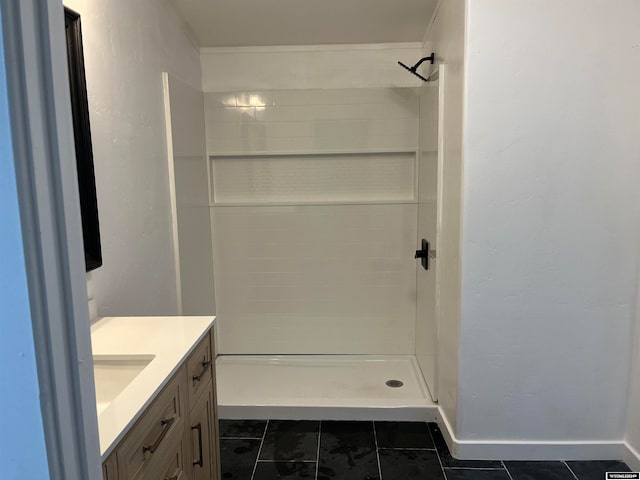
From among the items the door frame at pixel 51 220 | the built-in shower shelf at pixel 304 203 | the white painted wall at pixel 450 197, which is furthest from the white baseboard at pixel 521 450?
the door frame at pixel 51 220

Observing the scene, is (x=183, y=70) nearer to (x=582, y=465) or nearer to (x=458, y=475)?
(x=458, y=475)

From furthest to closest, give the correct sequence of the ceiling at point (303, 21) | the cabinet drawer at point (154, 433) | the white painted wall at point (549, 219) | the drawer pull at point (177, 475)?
the ceiling at point (303, 21) < the white painted wall at point (549, 219) < the drawer pull at point (177, 475) < the cabinet drawer at point (154, 433)

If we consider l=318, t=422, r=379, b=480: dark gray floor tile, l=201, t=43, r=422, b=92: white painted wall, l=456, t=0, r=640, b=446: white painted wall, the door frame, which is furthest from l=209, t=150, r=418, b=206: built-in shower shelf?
the door frame

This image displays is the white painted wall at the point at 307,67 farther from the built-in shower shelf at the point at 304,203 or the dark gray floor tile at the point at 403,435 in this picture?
the dark gray floor tile at the point at 403,435

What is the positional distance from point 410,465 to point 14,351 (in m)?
1.95

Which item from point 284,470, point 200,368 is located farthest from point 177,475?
point 284,470

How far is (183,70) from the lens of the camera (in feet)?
8.40

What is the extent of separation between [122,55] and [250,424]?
1944 mm

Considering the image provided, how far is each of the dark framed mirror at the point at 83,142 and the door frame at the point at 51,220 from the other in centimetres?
106

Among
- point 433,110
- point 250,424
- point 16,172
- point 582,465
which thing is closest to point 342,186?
point 433,110

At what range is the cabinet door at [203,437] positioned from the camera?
1367mm

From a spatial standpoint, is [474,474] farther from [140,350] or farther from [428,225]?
[140,350]

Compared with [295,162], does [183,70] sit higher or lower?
higher

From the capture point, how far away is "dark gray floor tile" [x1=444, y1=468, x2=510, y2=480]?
192cm
